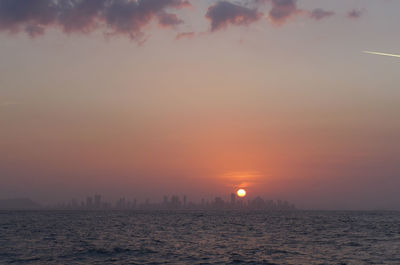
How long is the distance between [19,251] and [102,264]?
1900 centimetres

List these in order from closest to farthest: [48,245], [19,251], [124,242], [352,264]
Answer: [352,264] → [19,251] → [48,245] → [124,242]

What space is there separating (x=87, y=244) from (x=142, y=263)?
2325 centimetres

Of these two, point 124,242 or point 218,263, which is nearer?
point 218,263

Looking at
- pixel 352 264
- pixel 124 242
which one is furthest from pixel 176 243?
pixel 352 264

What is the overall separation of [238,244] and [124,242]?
2123cm

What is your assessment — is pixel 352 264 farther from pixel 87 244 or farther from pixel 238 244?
pixel 87 244

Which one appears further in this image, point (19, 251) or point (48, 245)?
point (48, 245)

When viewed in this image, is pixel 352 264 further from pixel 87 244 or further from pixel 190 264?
pixel 87 244

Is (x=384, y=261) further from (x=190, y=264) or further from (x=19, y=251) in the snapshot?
(x=19, y=251)

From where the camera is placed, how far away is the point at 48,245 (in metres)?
64.2

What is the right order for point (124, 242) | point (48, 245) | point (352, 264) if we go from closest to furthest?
point (352, 264)
point (48, 245)
point (124, 242)

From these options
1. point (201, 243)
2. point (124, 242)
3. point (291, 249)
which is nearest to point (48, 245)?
point (124, 242)

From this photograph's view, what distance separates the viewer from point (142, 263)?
4688cm

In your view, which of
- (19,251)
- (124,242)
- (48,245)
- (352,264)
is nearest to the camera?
(352,264)
